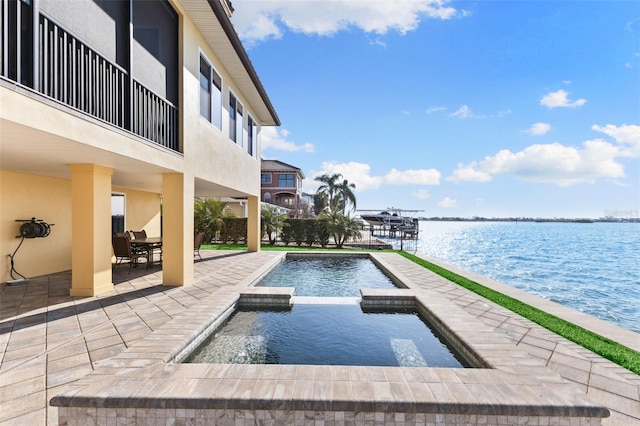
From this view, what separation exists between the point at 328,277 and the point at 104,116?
7.58 meters

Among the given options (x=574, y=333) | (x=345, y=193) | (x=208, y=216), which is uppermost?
(x=345, y=193)

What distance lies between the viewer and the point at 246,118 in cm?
1353

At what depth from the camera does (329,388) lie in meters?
3.16

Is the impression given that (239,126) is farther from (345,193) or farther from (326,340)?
(345,193)

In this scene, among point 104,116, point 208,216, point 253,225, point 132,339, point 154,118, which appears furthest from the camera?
point 208,216

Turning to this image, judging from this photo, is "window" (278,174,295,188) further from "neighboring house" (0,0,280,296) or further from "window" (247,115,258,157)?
"neighboring house" (0,0,280,296)

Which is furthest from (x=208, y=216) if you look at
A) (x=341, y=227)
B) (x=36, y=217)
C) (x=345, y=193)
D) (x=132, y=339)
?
(x=345, y=193)

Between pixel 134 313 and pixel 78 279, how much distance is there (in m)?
2.27

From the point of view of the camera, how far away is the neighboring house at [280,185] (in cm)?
4531

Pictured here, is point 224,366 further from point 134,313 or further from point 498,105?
point 498,105

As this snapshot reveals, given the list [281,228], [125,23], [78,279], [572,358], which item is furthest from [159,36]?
[281,228]

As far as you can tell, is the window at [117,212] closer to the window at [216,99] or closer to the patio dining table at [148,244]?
the patio dining table at [148,244]

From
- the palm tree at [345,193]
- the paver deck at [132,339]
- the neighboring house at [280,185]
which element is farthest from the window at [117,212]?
the palm tree at [345,193]

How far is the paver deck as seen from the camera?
11.1 ft
